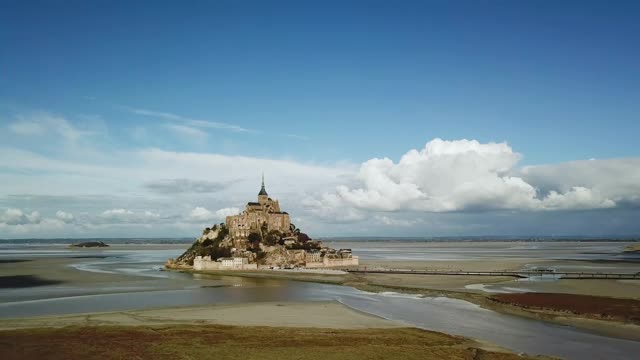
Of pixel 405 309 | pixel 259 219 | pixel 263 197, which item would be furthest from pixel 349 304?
pixel 263 197

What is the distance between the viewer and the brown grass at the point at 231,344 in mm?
28688

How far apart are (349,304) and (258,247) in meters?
54.0

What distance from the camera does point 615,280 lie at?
221 feet

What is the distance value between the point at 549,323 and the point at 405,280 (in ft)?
104

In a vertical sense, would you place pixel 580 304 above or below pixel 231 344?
above

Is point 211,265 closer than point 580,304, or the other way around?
point 580,304

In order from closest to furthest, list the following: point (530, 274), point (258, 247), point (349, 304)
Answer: point (349, 304), point (530, 274), point (258, 247)

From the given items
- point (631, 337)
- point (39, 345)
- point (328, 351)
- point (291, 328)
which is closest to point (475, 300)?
point (631, 337)

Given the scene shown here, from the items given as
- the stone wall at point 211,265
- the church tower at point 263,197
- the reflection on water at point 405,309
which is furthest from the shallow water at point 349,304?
the church tower at point 263,197

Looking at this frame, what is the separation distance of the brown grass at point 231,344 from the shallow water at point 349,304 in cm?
417

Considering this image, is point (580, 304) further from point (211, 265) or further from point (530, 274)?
point (211, 265)

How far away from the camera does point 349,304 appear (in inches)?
1944

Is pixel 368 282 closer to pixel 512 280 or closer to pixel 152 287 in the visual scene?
pixel 512 280

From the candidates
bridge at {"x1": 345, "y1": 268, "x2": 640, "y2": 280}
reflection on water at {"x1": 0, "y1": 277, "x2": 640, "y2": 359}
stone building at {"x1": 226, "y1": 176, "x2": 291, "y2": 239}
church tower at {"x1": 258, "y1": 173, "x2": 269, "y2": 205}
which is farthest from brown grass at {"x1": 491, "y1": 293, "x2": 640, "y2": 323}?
church tower at {"x1": 258, "y1": 173, "x2": 269, "y2": 205}
